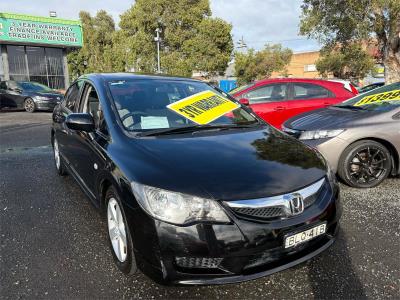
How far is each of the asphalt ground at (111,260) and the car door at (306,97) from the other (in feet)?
8.98

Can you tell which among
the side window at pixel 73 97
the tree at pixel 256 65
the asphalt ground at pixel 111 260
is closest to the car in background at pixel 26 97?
the side window at pixel 73 97

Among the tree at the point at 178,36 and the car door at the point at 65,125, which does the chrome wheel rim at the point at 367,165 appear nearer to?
the car door at the point at 65,125

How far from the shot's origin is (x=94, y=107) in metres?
3.56

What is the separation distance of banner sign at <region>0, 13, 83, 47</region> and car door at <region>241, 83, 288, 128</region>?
18165 millimetres

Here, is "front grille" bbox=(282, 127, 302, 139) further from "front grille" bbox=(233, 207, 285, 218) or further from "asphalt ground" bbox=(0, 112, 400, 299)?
"front grille" bbox=(233, 207, 285, 218)

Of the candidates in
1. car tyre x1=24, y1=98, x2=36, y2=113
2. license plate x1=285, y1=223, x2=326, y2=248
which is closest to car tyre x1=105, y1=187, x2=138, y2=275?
license plate x1=285, y1=223, x2=326, y2=248

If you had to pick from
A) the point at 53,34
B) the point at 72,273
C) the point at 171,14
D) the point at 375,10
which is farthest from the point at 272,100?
the point at 171,14

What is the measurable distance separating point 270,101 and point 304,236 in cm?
512

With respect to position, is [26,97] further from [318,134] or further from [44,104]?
[318,134]

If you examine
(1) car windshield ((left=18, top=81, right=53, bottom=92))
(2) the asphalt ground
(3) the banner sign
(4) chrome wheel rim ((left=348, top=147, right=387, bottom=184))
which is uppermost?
(3) the banner sign

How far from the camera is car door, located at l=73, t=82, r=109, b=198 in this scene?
3.02m

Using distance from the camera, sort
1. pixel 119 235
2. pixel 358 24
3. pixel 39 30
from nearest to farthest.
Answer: pixel 119 235, pixel 358 24, pixel 39 30

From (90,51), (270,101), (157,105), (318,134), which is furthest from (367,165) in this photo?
(90,51)

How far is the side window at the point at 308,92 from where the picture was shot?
23.3ft
